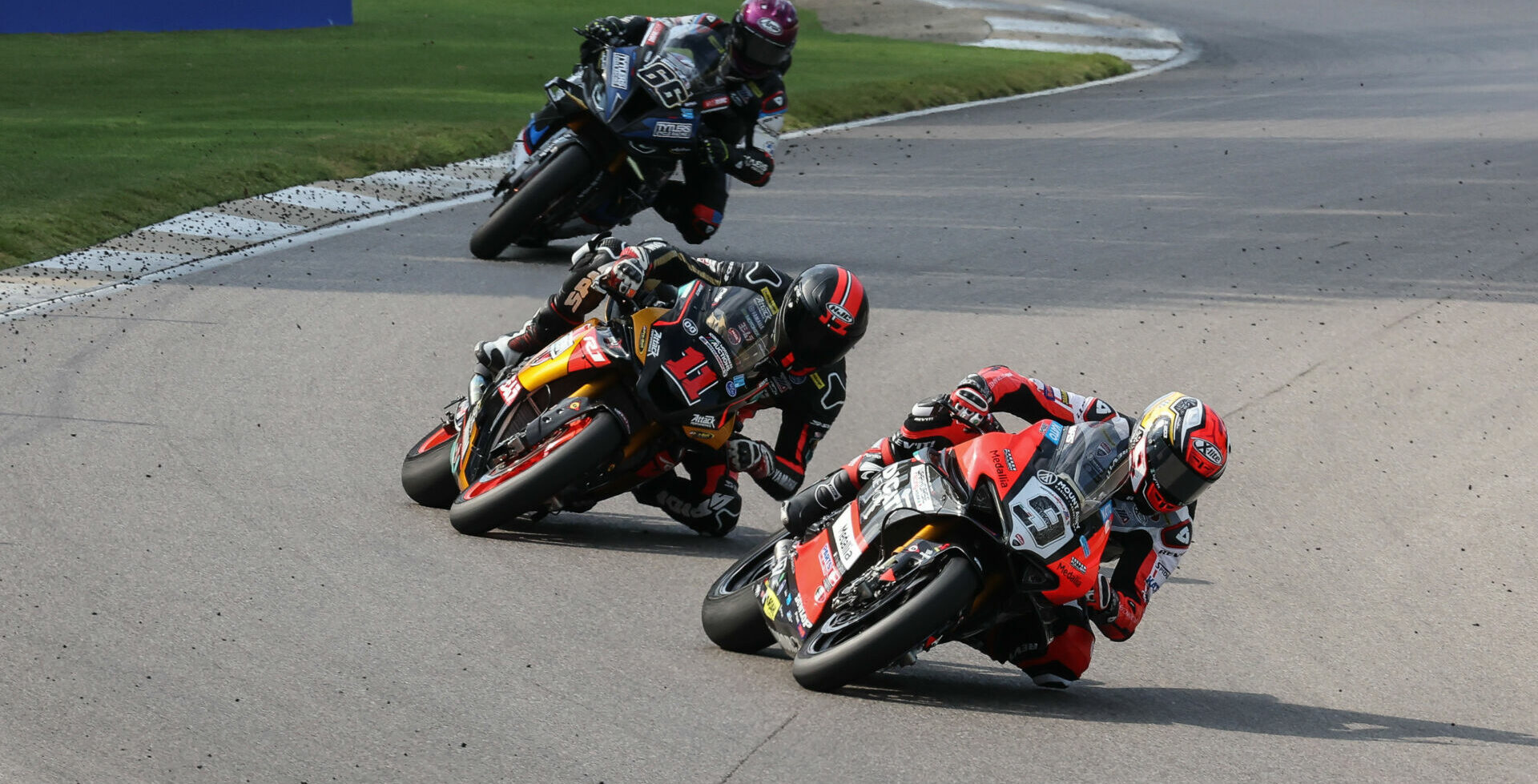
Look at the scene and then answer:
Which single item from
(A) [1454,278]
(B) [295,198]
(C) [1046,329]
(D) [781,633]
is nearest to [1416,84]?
(A) [1454,278]

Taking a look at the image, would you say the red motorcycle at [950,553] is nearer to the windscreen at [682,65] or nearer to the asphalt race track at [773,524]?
the asphalt race track at [773,524]

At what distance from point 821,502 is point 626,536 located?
5.24ft

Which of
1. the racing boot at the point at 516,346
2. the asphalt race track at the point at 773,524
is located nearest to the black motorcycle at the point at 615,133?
the asphalt race track at the point at 773,524

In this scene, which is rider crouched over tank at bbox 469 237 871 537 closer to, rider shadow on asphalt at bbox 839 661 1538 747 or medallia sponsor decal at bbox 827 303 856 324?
medallia sponsor decal at bbox 827 303 856 324

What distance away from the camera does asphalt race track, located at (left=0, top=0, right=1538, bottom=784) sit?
505 cm

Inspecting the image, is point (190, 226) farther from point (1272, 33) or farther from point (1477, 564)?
point (1272, 33)

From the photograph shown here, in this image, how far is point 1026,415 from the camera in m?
5.98

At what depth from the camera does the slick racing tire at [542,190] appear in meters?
11.0

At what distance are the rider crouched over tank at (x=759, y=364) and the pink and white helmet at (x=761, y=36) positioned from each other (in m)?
4.23

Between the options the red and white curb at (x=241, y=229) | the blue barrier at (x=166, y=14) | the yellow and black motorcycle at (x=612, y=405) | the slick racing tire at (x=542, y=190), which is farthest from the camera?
the blue barrier at (x=166, y=14)

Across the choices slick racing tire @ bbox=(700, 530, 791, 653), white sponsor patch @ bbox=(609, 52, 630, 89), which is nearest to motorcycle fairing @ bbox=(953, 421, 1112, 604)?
slick racing tire @ bbox=(700, 530, 791, 653)

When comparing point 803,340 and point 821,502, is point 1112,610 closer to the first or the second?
point 821,502

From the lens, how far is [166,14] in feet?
68.9

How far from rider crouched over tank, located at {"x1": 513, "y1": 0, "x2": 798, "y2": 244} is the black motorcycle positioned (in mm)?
76
